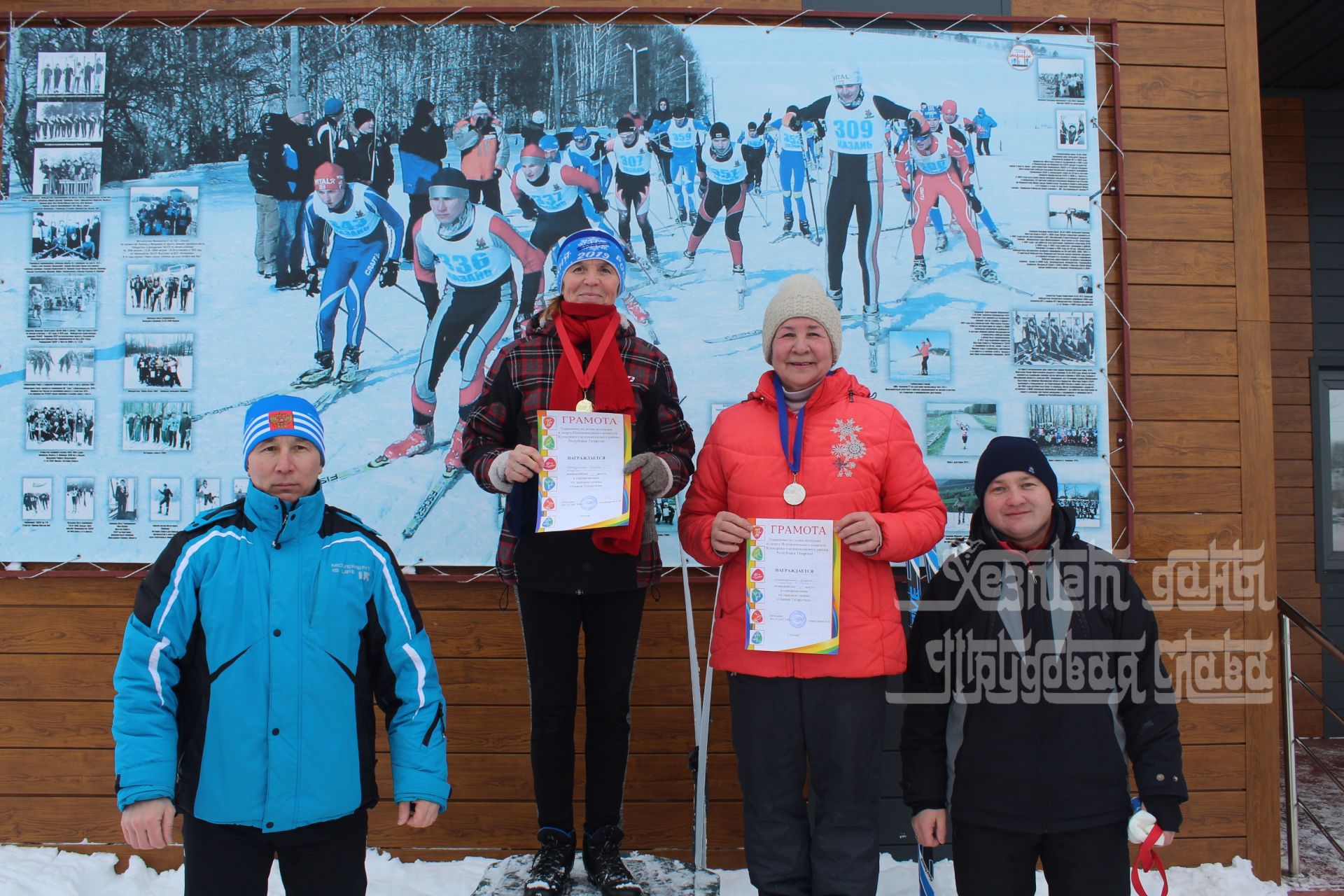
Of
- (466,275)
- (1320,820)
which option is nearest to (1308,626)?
(1320,820)

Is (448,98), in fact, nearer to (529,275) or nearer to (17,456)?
(529,275)

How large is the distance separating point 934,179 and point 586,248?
1.60 metres

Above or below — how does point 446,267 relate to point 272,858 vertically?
above

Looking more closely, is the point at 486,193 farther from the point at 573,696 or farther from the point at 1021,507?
the point at 1021,507

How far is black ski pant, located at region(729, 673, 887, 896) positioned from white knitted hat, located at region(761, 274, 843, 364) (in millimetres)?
925

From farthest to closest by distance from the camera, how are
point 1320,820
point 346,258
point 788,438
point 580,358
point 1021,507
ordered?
point 1320,820, point 346,258, point 580,358, point 788,438, point 1021,507

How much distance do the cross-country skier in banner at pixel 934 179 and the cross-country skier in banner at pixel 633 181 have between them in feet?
3.29

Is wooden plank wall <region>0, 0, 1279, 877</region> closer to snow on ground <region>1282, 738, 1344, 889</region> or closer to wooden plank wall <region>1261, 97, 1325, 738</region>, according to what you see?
snow on ground <region>1282, 738, 1344, 889</region>

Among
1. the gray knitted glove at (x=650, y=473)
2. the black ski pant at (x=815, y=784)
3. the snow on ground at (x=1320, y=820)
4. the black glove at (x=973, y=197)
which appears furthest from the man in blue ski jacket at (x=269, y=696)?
the snow on ground at (x=1320, y=820)

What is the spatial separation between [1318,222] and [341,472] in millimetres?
6212

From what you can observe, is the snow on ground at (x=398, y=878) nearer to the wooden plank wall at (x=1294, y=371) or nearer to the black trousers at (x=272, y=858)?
the black trousers at (x=272, y=858)

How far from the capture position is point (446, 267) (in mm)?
3094

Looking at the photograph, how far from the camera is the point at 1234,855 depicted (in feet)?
10.2

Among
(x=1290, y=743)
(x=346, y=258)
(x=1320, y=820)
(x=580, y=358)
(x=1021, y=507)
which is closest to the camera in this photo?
(x=1021, y=507)
